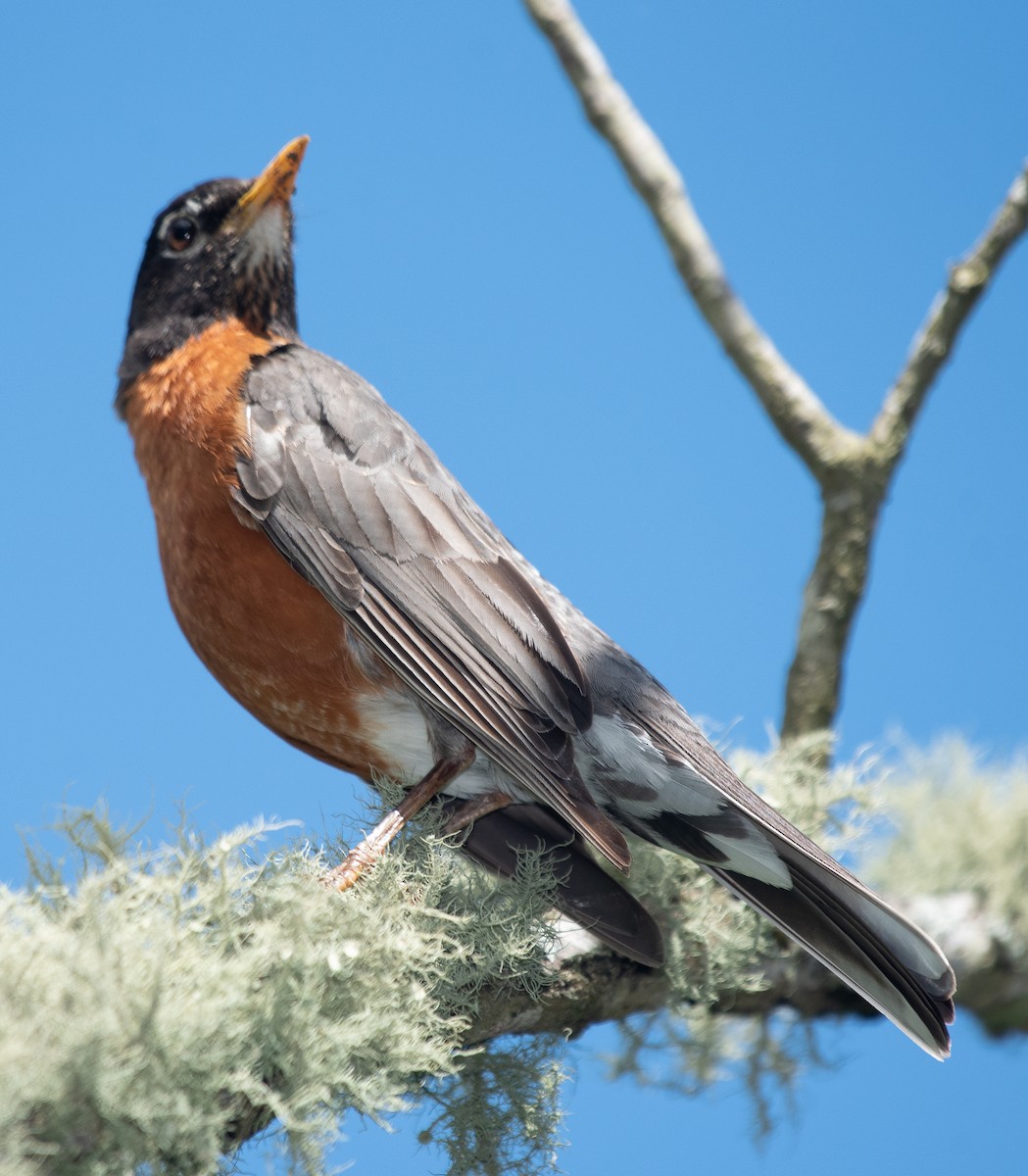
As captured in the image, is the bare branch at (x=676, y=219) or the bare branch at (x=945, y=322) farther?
the bare branch at (x=676, y=219)

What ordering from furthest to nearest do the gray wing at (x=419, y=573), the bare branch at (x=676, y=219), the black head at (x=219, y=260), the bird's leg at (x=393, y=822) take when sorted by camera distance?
the bare branch at (x=676, y=219)
the black head at (x=219, y=260)
the gray wing at (x=419, y=573)
the bird's leg at (x=393, y=822)

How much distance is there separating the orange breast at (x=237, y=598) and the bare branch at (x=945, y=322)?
179cm

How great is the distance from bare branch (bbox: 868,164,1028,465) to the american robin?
119 cm

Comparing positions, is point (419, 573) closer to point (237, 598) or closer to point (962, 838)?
point (237, 598)

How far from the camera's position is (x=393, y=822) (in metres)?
2.53

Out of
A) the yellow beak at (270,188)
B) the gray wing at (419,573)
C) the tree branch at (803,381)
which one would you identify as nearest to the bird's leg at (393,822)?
the gray wing at (419,573)

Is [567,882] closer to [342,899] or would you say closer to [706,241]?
[342,899]

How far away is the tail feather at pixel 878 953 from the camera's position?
255 cm

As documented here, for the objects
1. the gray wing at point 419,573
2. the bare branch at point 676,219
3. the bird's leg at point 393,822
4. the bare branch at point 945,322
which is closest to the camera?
the bird's leg at point 393,822

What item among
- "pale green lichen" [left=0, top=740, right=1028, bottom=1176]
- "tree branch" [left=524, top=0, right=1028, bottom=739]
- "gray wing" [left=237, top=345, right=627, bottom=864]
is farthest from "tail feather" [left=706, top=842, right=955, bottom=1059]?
"tree branch" [left=524, top=0, right=1028, bottom=739]

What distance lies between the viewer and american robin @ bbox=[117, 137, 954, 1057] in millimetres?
2564

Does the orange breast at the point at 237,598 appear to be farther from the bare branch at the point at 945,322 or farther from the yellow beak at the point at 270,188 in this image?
the bare branch at the point at 945,322

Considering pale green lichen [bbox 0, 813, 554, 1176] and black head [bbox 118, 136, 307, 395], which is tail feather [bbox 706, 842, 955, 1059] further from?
black head [bbox 118, 136, 307, 395]

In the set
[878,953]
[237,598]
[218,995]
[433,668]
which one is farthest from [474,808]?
[218,995]
